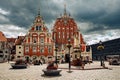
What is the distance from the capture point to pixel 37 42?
216ft

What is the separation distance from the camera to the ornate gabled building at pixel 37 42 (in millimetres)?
65562

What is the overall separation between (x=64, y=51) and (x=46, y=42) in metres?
8.24

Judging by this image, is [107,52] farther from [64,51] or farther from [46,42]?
[46,42]

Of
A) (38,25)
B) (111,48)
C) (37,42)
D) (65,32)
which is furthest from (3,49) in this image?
(111,48)

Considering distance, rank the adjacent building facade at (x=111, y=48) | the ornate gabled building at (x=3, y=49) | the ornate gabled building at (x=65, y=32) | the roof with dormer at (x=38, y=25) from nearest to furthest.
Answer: the roof with dormer at (x=38, y=25), the ornate gabled building at (x=3, y=49), the ornate gabled building at (x=65, y=32), the adjacent building facade at (x=111, y=48)

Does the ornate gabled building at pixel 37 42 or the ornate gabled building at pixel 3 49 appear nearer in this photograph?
the ornate gabled building at pixel 37 42

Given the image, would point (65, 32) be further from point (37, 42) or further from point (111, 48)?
point (111, 48)

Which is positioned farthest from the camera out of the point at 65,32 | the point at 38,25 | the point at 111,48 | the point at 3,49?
the point at 111,48

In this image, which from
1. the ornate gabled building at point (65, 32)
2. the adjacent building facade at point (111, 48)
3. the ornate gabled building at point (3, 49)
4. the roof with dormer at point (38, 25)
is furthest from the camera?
the adjacent building facade at point (111, 48)

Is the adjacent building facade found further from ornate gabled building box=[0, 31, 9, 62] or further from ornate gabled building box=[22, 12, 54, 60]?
ornate gabled building box=[0, 31, 9, 62]

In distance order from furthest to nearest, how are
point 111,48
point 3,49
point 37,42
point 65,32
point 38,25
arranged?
point 111,48
point 65,32
point 3,49
point 37,42
point 38,25

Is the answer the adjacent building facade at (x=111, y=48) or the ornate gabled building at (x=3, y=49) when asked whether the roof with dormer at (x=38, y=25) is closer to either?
the ornate gabled building at (x=3, y=49)

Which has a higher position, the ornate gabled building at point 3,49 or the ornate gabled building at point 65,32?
the ornate gabled building at point 65,32

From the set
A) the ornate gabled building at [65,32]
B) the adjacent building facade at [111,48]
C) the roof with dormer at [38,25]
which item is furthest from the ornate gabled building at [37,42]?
the adjacent building facade at [111,48]
